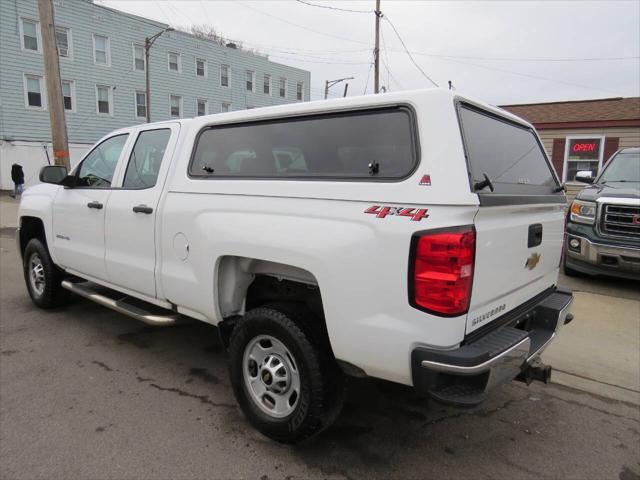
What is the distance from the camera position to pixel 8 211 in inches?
621

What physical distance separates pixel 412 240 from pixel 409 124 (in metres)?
0.63

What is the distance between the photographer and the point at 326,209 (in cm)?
252

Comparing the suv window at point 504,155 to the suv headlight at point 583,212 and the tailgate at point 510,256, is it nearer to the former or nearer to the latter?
the tailgate at point 510,256

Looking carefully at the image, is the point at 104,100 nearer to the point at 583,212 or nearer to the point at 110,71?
the point at 110,71

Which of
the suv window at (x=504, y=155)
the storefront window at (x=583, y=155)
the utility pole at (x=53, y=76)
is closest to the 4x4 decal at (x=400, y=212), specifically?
the suv window at (x=504, y=155)

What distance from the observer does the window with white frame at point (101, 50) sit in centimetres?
2475

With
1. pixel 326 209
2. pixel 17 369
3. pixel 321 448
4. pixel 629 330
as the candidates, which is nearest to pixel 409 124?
pixel 326 209

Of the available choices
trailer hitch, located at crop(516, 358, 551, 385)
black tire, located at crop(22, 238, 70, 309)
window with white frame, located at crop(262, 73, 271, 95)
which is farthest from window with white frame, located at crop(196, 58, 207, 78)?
trailer hitch, located at crop(516, 358, 551, 385)

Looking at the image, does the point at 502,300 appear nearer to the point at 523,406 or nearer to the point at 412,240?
the point at 412,240

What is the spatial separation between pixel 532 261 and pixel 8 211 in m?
17.5

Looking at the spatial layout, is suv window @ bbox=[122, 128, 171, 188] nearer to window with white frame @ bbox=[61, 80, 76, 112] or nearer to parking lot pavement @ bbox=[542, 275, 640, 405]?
parking lot pavement @ bbox=[542, 275, 640, 405]

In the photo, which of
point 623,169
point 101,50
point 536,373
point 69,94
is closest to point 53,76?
point 536,373

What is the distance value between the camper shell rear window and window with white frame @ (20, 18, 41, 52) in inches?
1018

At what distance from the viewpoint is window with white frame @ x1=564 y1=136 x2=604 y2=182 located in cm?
1435
